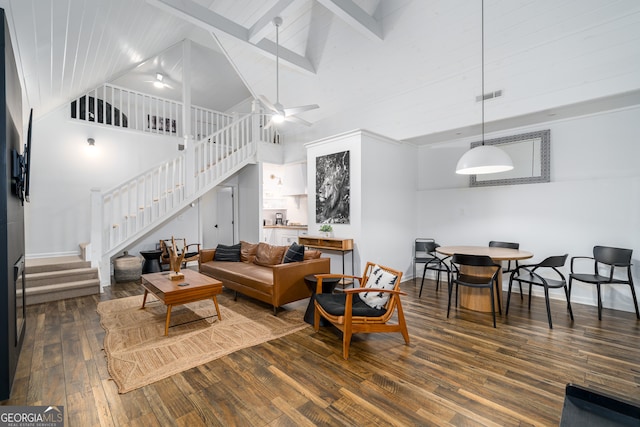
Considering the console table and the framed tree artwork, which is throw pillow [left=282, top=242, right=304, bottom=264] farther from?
the framed tree artwork

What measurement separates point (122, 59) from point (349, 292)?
18.4 ft

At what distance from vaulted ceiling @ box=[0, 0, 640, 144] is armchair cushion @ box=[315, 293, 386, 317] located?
11.1ft

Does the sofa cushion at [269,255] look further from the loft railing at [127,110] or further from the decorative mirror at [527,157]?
the decorative mirror at [527,157]

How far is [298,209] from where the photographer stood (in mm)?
7879

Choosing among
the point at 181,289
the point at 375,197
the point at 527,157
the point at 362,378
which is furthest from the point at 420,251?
the point at 181,289

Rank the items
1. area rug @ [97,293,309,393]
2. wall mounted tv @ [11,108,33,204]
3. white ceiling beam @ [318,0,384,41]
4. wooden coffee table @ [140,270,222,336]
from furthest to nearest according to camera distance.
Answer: white ceiling beam @ [318,0,384,41] < wooden coffee table @ [140,270,222,336] < area rug @ [97,293,309,393] < wall mounted tv @ [11,108,33,204]

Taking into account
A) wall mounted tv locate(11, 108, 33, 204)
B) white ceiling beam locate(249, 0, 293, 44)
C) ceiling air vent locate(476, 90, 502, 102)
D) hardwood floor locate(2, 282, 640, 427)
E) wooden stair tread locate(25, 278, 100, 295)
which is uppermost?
white ceiling beam locate(249, 0, 293, 44)

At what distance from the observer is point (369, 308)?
2.87 metres

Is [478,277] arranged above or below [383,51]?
below

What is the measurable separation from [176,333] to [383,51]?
516cm

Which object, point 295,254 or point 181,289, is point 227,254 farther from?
point 181,289

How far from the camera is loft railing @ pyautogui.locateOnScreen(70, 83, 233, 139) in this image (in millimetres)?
5992

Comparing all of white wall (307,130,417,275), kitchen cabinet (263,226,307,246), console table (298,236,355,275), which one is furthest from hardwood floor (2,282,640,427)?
kitchen cabinet (263,226,307,246)

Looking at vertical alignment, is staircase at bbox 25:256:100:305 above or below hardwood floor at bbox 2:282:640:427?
above
